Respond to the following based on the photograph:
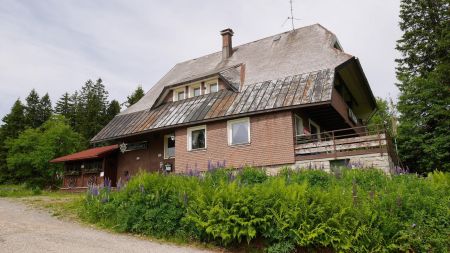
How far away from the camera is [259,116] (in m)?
17.8

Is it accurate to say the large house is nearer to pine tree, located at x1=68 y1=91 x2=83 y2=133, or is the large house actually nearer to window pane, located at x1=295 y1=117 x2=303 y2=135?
window pane, located at x1=295 y1=117 x2=303 y2=135

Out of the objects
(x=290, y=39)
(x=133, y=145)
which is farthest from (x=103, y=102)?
(x=290, y=39)

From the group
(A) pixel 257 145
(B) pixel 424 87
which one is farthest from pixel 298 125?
(B) pixel 424 87

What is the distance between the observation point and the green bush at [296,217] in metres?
7.26

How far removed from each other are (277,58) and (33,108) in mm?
53192

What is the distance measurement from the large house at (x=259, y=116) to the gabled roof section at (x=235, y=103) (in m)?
0.06

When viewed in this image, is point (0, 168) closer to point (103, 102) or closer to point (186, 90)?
point (103, 102)

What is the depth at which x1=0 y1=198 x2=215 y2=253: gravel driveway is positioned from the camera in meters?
6.97

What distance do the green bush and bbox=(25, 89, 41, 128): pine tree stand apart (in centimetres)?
5497

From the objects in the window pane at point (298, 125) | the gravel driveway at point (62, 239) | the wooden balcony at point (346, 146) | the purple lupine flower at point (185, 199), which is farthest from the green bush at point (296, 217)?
the window pane at point (298, 125)

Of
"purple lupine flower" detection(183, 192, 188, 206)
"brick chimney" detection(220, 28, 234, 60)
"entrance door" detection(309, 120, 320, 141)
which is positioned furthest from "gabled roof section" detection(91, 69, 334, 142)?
"purple lupine flower" detection(183, 192, 188, 206)

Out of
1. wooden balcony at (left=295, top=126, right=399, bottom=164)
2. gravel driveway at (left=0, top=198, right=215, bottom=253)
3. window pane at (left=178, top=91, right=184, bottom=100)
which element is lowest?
gravel driveway at (left=0, top=198, right=215, bottom=253)

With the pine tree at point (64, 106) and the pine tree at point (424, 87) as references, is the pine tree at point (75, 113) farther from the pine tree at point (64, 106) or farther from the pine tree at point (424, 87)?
the pine tree at point (424, 87)

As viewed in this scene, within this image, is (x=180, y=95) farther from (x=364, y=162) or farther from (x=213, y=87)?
(x=364, y=162)
